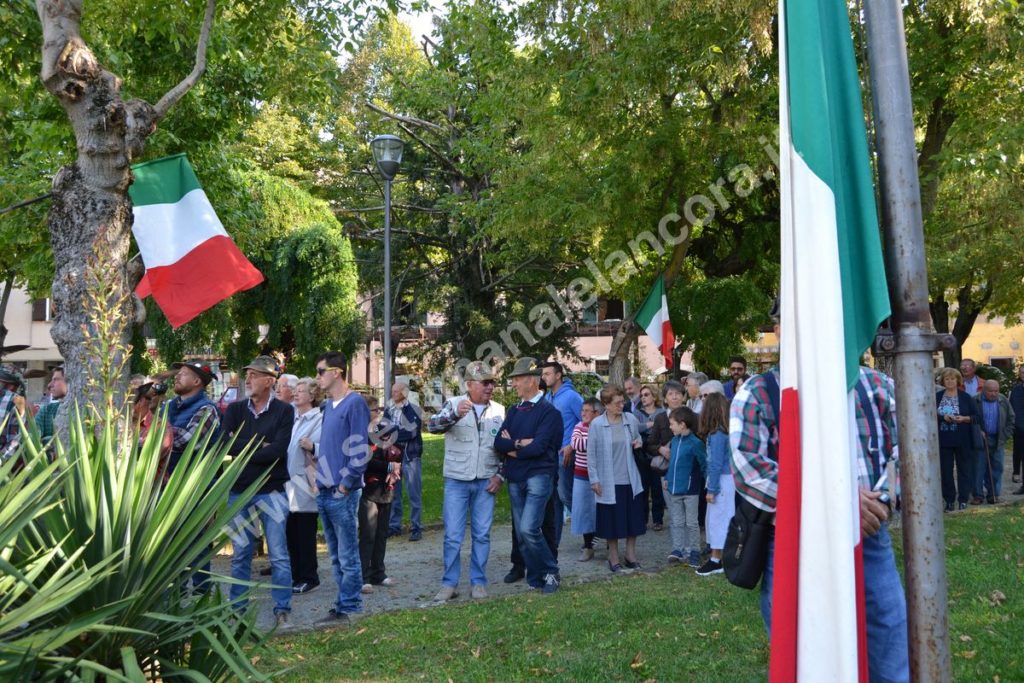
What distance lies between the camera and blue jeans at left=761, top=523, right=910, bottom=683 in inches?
137

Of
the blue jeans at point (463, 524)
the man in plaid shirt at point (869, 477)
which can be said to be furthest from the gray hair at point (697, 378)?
the man in plaid shirt at point (869, 477)

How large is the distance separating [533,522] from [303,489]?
6.80 ft

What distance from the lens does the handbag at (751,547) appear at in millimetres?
3533

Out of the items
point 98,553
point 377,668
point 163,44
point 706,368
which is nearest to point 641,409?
point 377,668

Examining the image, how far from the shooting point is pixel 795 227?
302 cm

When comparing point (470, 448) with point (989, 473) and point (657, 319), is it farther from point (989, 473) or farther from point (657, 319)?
point (657, 319)

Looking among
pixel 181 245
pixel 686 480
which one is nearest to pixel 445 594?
pixel 686 480

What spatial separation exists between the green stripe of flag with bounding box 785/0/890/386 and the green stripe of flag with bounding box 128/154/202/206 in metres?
5.96

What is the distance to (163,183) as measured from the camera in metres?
7.81

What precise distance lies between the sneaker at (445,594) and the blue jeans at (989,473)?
8.19 metres

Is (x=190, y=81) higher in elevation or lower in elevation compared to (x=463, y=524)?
higher

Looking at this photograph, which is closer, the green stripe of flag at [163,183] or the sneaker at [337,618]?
the sneaker at [337,618]

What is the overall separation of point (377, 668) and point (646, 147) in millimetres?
11230

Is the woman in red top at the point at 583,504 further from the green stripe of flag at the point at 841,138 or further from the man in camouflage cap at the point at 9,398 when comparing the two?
the green stripe of flag at the point at 841,138
